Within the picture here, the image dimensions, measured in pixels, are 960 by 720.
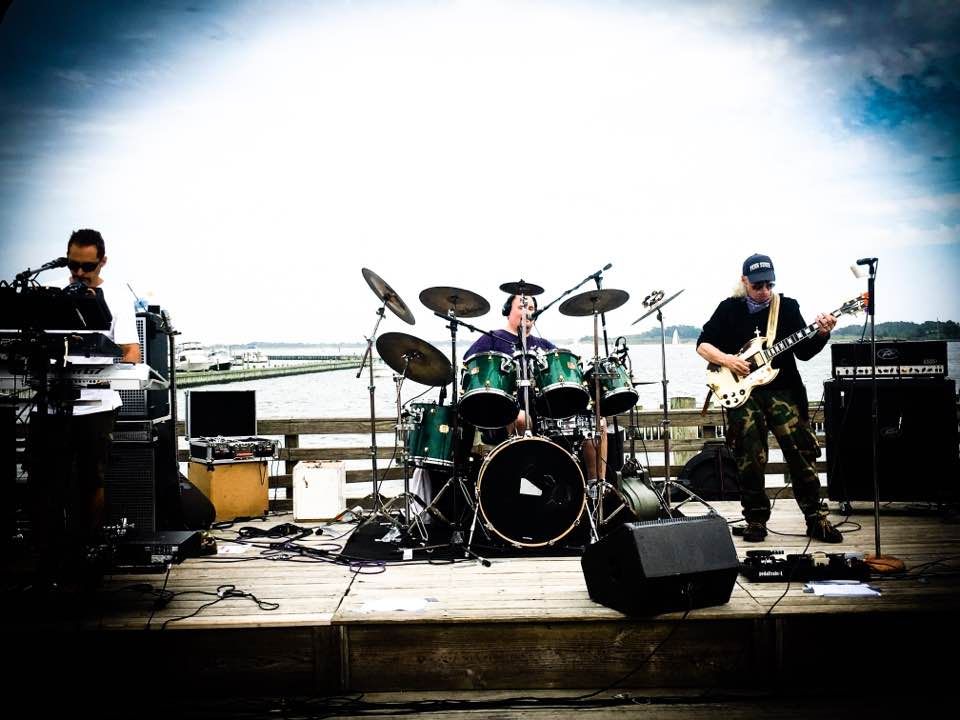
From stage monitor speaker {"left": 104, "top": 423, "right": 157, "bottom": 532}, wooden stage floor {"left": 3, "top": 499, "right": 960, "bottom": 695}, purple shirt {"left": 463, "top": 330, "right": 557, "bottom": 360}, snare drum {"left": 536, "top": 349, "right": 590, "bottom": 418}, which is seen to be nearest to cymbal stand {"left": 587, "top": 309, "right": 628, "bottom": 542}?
snare drum {"left": 536, "top": 349, "right": 590, "bottom": 418}

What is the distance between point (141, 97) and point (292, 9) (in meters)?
2.81

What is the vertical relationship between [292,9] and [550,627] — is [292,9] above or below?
above

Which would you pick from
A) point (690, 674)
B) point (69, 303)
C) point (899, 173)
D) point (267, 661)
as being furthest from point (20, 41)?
point (899, 173)

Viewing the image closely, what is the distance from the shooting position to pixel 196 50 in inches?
384

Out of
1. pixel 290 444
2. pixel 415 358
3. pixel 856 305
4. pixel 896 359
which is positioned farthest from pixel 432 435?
pixel 896 359

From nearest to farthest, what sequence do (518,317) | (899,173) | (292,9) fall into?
1. (518,317)
2. (899,173)
3. (292,9)

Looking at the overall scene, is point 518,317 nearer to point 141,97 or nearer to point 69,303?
point 69,303

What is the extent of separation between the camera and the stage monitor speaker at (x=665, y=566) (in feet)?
9.39

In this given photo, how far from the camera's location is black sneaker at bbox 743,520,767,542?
4.47 metres

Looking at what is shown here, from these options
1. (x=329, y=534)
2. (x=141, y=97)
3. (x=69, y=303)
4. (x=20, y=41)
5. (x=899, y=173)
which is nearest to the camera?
(x=69, y=303)

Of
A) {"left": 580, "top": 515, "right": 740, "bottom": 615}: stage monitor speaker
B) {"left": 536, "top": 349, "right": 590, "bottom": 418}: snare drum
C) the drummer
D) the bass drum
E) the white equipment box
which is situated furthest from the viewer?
the white equipment box

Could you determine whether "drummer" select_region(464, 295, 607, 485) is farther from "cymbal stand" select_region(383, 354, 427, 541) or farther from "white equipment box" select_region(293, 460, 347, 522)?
"white equipment box" select_region(293, 460, 347, 522)

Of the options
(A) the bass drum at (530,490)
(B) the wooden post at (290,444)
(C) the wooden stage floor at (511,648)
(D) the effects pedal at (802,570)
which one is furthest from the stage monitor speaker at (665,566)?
(B) the wooden post at (290,444)

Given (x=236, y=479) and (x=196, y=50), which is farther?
(x=196, y=50)
